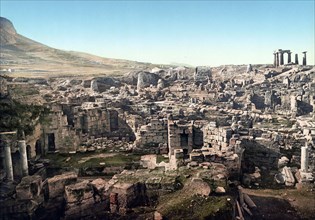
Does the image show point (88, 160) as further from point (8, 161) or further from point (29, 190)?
point (29, 190)

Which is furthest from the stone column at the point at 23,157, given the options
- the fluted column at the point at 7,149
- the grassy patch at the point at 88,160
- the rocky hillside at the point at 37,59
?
the rocky hillside at the point at 37,59

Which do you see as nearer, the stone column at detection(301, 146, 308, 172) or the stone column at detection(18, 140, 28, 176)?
the stone column at detection(18, 140, 28, 176)

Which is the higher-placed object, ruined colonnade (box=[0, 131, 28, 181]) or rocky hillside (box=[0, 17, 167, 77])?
rocky hillside (box=[0, 17, 167, 77])

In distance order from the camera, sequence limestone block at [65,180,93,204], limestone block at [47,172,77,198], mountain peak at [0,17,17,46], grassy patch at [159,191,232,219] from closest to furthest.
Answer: grassy patch at [159,191,232,219] → limestone block at [65,180,93,204] → limestone block at [47,172,77,198] → mountain peak at [0,17,17,46]

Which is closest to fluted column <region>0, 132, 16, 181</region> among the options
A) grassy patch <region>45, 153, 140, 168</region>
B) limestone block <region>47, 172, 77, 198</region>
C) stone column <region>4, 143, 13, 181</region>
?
stone column <region>4, 143, 13, 181</region>

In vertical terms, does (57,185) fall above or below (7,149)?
below

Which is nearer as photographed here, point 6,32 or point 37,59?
point 37,59

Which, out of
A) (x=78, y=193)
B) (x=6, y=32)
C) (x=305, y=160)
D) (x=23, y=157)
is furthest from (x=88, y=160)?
(x=6, y=32)

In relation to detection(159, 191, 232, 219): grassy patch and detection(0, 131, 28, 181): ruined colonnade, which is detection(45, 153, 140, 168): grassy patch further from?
detection(159, 191, 232, 219): grassy patch

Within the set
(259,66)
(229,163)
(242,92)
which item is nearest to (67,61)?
(259,66)

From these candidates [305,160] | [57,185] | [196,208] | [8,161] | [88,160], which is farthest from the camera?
[88,160]
